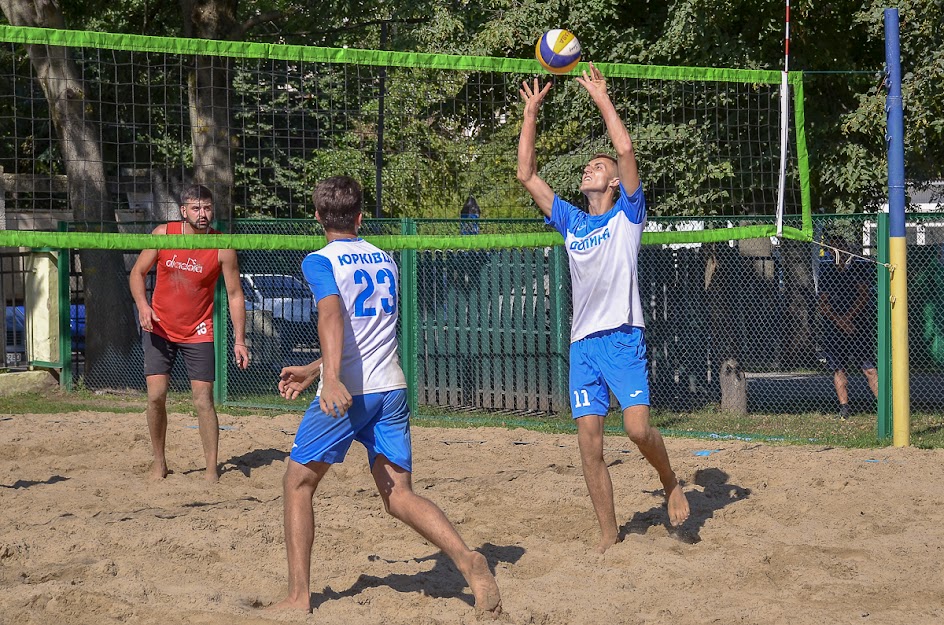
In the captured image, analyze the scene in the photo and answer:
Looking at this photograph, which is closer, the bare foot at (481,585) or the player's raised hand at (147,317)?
the bare foot at (481,585)

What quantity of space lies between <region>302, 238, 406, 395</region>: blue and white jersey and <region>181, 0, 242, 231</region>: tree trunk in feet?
21.2

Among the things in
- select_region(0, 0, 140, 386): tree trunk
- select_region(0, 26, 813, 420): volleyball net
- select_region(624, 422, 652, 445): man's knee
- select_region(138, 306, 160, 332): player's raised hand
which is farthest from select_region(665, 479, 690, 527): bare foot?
select_region(0, 0, 140, 386): tree trunk

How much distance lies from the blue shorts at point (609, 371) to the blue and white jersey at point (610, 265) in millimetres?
56

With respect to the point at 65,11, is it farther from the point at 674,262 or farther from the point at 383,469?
the point at 383,469

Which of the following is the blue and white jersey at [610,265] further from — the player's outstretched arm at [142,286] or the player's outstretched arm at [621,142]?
the player's outstretched arm at [142,286]

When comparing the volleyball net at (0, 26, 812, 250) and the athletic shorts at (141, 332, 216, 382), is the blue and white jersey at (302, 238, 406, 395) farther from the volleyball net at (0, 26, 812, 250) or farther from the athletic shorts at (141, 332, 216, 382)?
the athletic shorts at (141, 332, 216, 382)

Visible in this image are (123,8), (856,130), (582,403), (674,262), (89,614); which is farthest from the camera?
(123,8)

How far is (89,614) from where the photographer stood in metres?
4.16

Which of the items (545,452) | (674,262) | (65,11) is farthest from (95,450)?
(65,11)

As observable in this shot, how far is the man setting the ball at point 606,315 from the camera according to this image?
5.20 meters

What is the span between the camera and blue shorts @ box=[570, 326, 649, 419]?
5.19 metres

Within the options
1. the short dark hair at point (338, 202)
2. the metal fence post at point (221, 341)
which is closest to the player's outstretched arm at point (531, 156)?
the short dark hair at point (338, 202)

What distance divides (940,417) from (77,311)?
944cm

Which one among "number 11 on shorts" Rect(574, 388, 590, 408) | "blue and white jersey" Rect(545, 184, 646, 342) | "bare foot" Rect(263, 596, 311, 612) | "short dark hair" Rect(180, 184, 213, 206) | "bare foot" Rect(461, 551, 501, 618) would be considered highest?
"short dark hair" Rect(180, 184, 213, 206)
